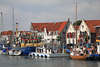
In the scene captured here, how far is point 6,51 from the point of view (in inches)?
4523

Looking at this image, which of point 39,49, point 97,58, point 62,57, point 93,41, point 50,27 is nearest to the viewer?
point 97,58

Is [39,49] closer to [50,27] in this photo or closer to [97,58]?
[97,58]

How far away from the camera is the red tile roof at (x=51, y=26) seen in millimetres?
127688

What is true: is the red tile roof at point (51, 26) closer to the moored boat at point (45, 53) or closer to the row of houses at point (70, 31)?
the row of houses at point (70, 31)

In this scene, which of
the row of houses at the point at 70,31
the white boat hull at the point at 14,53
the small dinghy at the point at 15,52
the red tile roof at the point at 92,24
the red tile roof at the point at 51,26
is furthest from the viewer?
the red tile roof at the point at 51,26

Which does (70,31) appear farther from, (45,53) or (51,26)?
(45,53)

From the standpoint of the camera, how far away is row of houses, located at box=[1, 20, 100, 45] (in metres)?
108

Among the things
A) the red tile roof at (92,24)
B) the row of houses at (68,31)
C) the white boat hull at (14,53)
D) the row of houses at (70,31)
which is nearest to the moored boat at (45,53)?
the white boat hull at (14,53)

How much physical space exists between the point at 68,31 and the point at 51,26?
644 inches

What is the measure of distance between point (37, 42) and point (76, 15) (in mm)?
33379

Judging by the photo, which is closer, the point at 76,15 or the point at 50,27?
the point at 76,15

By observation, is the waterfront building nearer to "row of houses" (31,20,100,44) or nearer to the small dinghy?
"row of houses" (31,20,100,44)

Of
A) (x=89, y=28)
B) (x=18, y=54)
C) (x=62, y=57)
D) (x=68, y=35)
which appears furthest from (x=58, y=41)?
(x=62, y=57)

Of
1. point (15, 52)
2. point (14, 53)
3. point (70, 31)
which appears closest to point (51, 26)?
point (70, 31)
